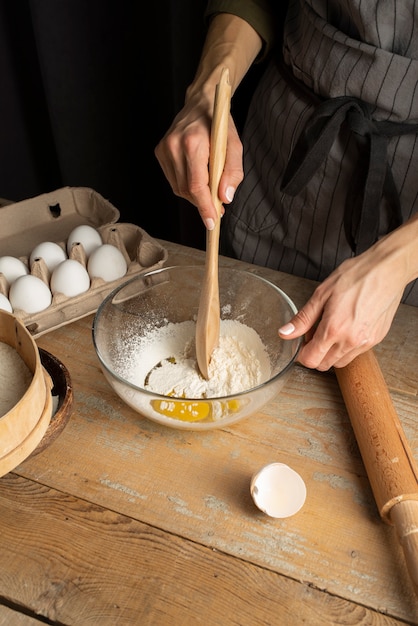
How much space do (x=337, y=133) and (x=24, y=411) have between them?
2.34ft

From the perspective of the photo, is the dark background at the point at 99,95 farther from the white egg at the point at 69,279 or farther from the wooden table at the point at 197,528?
the wooden table at the point at 197,528

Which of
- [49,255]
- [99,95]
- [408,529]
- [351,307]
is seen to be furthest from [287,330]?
[99,95]

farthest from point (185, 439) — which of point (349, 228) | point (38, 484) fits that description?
point (349, 228)

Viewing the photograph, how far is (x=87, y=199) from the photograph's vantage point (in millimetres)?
1351

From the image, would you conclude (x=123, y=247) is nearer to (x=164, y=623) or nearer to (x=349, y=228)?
A: (x=349, y=228)

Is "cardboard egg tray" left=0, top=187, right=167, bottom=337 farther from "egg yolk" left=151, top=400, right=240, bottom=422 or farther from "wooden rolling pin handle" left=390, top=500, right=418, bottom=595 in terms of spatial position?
"wooden rolling pin handle" left=390, top=500, right=418, bottom=595

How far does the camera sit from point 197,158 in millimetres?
953

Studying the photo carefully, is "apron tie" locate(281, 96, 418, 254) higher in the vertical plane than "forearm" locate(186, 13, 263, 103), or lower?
lower

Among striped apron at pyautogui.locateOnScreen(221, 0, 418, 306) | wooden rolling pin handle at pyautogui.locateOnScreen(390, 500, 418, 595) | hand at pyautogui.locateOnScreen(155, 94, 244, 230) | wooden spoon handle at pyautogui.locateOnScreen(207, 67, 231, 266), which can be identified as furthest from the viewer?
striped apron at pyautogui.locateOnScreen(221, 0, 418, 306)

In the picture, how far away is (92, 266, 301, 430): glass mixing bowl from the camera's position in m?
0.85

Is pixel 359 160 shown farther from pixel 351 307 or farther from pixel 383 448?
pixel 383 448

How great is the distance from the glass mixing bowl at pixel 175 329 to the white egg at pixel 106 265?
4.0 inches

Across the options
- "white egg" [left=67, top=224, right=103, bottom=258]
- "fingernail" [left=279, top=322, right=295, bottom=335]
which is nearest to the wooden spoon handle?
"fingernail" [left=279, top=322, right=295, bottom=335]

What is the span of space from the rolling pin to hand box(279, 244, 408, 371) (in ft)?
0.15
